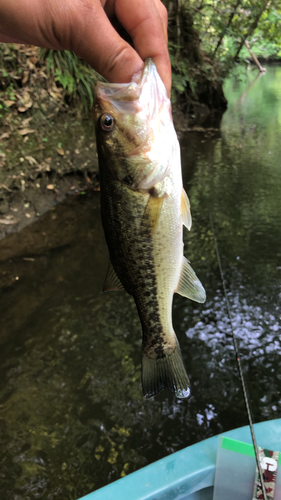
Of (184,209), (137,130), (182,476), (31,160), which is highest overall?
(137,130)

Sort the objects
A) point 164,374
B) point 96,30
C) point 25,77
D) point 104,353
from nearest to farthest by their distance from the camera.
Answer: point 96,30 → point 164,374 → point 104,353 → point 25,77

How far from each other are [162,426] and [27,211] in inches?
140

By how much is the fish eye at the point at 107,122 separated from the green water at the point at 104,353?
2.02 metres

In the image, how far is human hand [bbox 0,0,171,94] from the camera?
107cm

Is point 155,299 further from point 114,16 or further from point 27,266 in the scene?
point 27,266

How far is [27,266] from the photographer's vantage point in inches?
152

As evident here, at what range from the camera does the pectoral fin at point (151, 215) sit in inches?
47.2

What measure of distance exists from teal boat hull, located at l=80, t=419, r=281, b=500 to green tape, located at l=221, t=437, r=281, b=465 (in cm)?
7

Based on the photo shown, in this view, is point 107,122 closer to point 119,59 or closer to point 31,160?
point 119,59

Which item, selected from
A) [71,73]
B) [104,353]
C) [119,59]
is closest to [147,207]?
[119,59]

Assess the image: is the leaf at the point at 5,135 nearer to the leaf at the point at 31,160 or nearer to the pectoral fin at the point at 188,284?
the leaf at the point at 31,160

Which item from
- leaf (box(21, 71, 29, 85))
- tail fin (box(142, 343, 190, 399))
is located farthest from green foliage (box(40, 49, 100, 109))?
tail fin (box(142, 343, 190, 399))

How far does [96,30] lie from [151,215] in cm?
65

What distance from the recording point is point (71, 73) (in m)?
5.32
